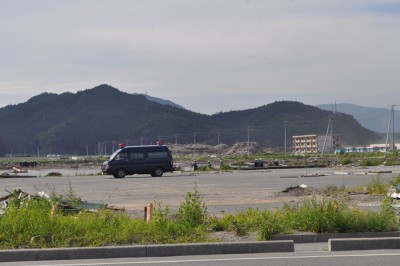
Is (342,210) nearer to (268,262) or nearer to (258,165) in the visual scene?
(268,262)

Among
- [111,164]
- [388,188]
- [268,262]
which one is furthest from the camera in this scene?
[111,164]

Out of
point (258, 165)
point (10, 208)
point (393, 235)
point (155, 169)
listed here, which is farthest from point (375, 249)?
point (258, 165)

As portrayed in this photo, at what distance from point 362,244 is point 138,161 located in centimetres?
3394

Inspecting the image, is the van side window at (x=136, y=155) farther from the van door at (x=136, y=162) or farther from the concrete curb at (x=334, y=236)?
the concrete curb at (x=334, y=236)

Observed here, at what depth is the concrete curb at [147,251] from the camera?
36.6ft

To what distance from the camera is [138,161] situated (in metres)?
44.8

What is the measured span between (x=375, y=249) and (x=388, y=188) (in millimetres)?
10708

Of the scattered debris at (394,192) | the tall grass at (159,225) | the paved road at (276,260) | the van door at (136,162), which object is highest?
the van door at (136,162)

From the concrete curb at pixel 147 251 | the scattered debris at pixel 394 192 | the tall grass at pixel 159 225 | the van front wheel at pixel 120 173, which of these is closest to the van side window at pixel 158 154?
the van front wheel at pixel 120 173

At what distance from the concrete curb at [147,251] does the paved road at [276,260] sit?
0.72 feet

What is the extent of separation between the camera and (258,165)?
200 ft

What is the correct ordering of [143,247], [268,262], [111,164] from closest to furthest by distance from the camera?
1. [268,262]
2. [143,247]
3. [111,164]

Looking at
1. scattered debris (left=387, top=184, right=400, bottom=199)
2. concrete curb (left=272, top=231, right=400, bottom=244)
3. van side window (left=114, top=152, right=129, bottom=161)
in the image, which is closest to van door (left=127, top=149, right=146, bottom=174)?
van side window (left=114, top=152, right=129, bottom=161)

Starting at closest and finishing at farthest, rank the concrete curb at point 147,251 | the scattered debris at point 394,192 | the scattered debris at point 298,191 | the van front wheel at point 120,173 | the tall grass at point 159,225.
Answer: the concrete curb at point 147,251
the tall grass at point 159,225
the scattered debris at point 394,192
the scattered debris at point 298,191
the van front wheel at point 120,173
